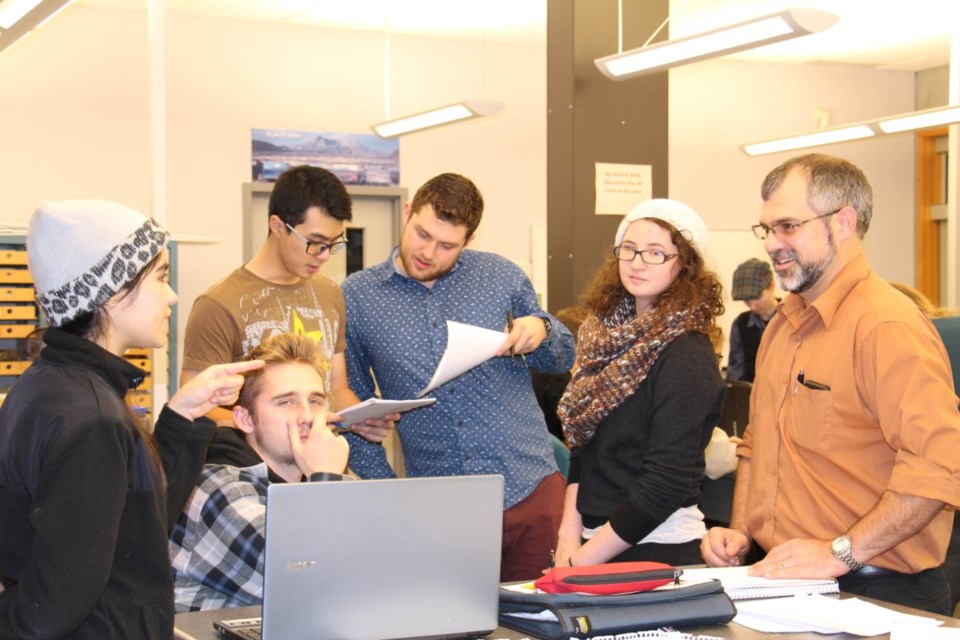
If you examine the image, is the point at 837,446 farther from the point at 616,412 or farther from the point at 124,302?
the point at 124,302

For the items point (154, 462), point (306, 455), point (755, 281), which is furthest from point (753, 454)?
point (755, 281)

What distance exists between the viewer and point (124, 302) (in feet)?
6.19

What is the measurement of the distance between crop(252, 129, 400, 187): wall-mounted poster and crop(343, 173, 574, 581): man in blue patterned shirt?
524cm

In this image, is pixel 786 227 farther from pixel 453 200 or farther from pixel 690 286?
pixel 453 200

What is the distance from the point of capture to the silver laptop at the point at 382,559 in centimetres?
174

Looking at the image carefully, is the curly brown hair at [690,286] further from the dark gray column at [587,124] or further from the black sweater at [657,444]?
the dark gray column at [587,124]

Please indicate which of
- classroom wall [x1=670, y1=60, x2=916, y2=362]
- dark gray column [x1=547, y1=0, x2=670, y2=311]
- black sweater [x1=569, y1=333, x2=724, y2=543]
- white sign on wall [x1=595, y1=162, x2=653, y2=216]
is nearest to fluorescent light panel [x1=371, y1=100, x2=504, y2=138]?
dark gray column [x1=547, y1=0, x2=670, y2=311]

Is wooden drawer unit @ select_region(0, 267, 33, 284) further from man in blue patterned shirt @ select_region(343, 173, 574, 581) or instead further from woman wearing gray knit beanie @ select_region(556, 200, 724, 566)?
woman wearing gray knit beanie @ select_region(556, 200, 724, 566)

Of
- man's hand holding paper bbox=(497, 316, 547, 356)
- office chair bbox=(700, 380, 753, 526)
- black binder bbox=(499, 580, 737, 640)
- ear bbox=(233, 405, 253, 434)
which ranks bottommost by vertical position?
office chair bbox=(700, 380, 753, 526)

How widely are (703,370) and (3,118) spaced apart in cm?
640

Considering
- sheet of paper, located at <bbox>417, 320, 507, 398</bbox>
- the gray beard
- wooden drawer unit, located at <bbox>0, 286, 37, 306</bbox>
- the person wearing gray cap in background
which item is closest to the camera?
the gray beard

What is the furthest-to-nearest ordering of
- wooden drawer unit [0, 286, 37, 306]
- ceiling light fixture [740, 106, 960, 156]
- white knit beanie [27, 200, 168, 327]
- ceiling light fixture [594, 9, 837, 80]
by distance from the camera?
ceiling light fixture [740, 106, 960, 156], wooden drawer unit [0, 286, 37, 306], ceiling light fixture [594, 9, 837, 80], white knit beanie [27, 200, 168, 327]

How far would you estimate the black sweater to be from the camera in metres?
2.54

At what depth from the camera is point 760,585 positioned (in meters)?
2.22
